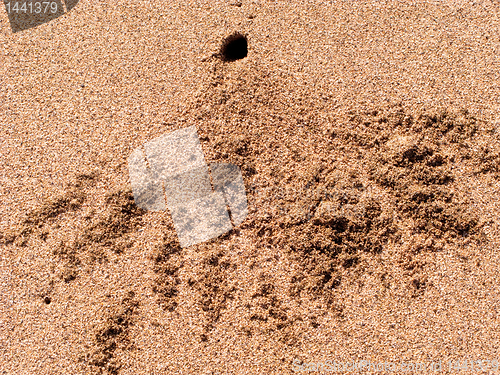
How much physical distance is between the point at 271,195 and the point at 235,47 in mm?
1178

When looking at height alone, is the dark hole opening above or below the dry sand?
above

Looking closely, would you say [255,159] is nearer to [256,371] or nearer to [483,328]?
[256,371]

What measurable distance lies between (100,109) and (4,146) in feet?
2.24

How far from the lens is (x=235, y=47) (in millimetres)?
2555

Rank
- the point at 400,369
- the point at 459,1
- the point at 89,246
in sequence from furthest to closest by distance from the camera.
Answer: the point at 459,1 → the point at 89,246 → the point at 400,369

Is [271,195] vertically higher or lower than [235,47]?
lower

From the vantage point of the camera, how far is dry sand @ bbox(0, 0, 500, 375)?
5.99 feet

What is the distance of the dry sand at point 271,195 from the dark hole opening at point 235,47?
62 mm

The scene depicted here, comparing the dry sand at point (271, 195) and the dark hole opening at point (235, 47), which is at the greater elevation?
the dark hole opening at point (235, 47)

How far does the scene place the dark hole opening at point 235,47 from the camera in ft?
8.22

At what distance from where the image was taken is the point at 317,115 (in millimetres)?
2205

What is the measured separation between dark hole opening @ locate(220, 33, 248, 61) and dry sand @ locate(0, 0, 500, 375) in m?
0.06

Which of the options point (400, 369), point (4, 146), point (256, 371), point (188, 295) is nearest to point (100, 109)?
point (4, 146)

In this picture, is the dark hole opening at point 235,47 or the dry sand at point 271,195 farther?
the dark hole opening at point 235,47
